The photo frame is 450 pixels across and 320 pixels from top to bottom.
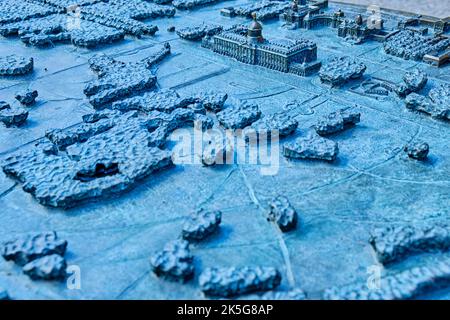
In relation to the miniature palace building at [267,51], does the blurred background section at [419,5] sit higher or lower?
lower

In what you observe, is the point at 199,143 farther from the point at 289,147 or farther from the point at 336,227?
the point at 336,227

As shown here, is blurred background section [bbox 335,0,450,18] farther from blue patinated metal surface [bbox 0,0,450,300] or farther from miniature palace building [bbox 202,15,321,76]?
miniature palace building [bbox 202,15,321,76]

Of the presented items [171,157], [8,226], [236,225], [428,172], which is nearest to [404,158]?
[428,172]

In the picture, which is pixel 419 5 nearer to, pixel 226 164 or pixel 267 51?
pixel 267 51

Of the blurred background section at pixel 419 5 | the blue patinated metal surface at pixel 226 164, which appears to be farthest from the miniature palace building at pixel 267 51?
the blurred background section at pixel 419 5

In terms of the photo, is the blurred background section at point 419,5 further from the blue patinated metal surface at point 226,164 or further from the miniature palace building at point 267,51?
the miniature palace building at point 267,51

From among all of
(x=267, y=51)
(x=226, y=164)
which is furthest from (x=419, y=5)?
(x=226, y=164)
